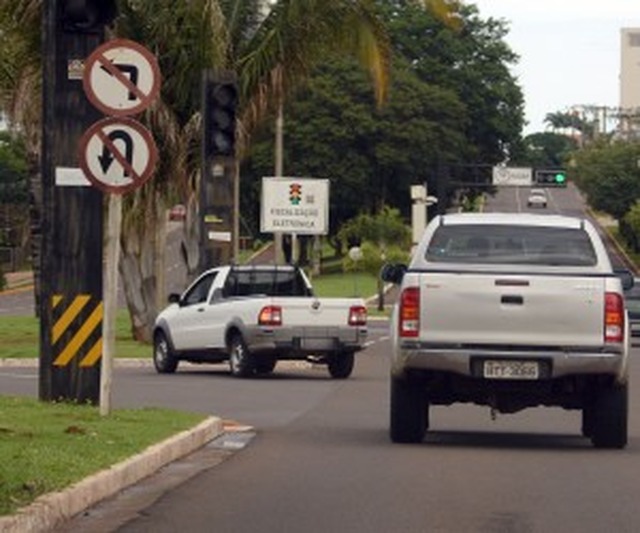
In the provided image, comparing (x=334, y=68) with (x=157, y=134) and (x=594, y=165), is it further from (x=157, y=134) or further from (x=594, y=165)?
(x=157, y=134)

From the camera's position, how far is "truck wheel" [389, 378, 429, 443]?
61.7 ft

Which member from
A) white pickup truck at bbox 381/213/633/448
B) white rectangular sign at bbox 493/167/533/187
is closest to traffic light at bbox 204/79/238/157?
white pickup truck at bbox 381/213/633/448

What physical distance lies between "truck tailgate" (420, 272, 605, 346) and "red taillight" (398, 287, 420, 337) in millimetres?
44

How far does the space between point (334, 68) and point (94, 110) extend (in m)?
77.2

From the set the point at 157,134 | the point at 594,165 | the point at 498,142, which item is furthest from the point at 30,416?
the point at 594,165

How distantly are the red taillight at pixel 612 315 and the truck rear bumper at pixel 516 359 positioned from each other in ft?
0.48

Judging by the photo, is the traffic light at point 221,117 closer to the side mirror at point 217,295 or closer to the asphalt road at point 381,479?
the side mirror at point 217,295

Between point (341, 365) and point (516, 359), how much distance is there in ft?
48.8

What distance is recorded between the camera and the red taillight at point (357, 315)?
3191 cm

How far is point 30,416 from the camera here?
60.6 feet

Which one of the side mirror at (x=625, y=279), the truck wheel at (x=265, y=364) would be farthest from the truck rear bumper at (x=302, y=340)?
the side mirror at (x=625, y=279)

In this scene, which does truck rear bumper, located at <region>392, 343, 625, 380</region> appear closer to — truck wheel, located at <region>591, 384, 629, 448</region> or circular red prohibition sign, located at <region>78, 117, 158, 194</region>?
Answer: truck wheel, located at <region>591, 384, 629, 448</region>

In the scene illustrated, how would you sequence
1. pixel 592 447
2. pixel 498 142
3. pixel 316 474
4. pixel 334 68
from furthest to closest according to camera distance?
pixel 498 142, pixel 334 68, pixel 592 447, pixel 316 474

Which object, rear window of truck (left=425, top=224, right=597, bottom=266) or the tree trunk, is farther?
the tree trunk
